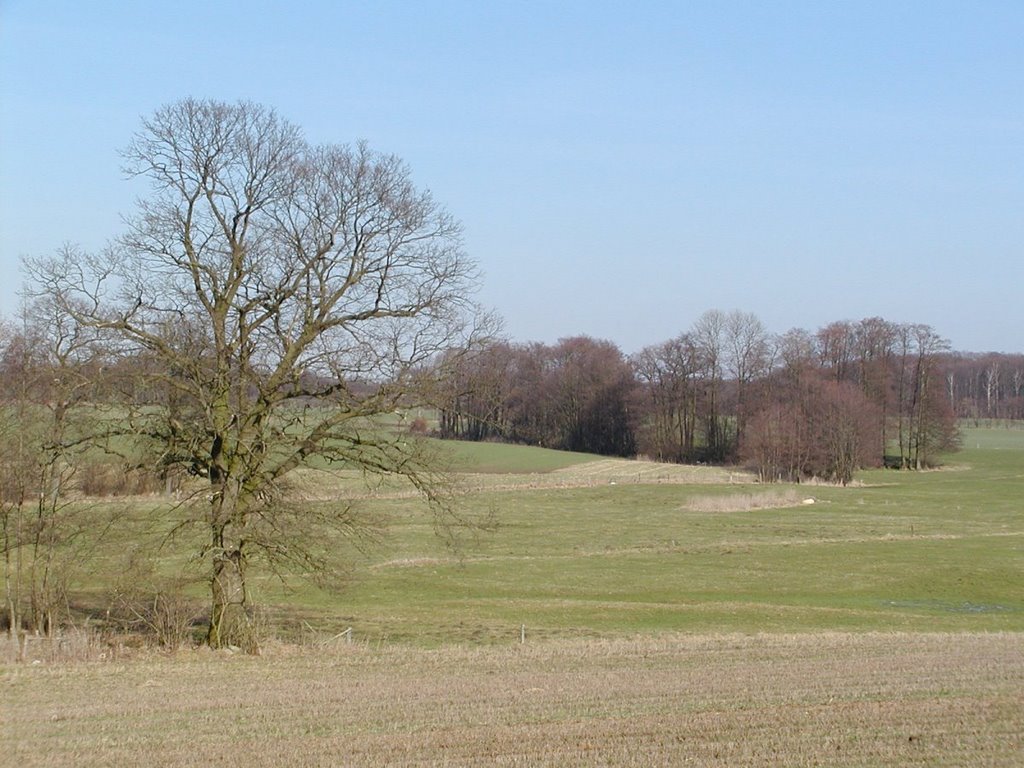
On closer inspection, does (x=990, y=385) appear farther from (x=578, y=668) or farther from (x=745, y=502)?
(x=578, y=668)

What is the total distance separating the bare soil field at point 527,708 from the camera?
11234mm

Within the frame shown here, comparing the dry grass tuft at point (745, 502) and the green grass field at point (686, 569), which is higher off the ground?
the dry grass tuft at point (745, 502)

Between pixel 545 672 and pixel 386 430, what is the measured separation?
699 cm

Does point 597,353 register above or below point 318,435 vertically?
above

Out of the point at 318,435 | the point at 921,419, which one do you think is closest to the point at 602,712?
the point at 318,435

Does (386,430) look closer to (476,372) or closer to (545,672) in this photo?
(476,372)

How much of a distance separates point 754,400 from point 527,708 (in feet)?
335

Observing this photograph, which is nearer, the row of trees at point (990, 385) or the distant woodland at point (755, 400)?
the distant woodland at point (755, 400)

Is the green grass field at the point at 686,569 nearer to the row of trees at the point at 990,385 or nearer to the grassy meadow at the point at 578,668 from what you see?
the grassy meadow at the point at 578,668

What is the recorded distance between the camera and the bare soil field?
442 inches

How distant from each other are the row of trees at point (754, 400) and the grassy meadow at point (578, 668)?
172 feet

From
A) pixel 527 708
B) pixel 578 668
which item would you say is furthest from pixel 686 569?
pixel 527 708

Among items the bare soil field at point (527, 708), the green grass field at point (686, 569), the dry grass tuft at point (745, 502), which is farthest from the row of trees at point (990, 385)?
the bare soil field at point (527, 708)

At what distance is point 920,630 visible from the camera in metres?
27.0
